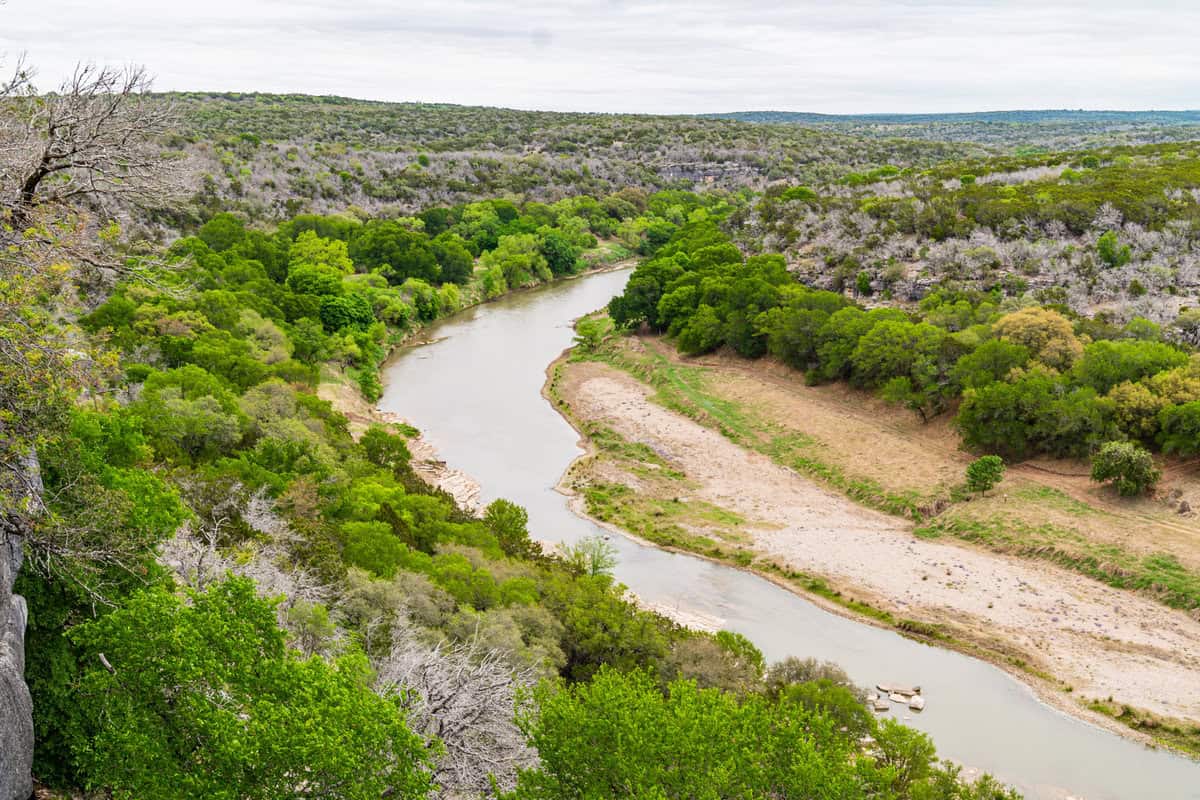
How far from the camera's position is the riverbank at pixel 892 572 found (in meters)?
27.4

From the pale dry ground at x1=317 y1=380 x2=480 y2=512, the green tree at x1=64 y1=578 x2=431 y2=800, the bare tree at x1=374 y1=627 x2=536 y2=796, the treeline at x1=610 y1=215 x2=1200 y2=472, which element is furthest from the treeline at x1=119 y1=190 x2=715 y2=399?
the treeline at x1=610 y1=215 x2=1200 y2=472

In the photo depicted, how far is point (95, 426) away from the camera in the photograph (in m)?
18.3

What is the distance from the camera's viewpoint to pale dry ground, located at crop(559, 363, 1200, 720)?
90.4 feet

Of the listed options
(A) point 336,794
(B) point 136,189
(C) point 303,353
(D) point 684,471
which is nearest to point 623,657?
(A) point 336,794

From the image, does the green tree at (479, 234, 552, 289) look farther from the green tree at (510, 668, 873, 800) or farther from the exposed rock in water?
the exposed rock in water

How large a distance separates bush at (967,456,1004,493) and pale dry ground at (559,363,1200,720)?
328 centimetres

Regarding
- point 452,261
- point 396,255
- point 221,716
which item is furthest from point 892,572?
point 452,261

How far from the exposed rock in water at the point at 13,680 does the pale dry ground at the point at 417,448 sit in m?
24.0

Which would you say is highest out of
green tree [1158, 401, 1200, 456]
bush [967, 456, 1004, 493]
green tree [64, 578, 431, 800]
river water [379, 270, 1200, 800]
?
green tree [64, 578, 431, 800]

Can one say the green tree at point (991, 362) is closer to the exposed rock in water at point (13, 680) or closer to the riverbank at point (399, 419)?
the riverbank at point (399, 419)

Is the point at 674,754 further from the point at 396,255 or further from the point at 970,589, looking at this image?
the point at 396,255

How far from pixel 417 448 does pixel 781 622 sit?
72.2 feet

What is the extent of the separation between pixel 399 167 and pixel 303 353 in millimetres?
70997

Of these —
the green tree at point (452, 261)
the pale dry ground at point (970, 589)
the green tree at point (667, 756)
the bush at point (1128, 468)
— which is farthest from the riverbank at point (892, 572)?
the green tree at point (452, 261)
